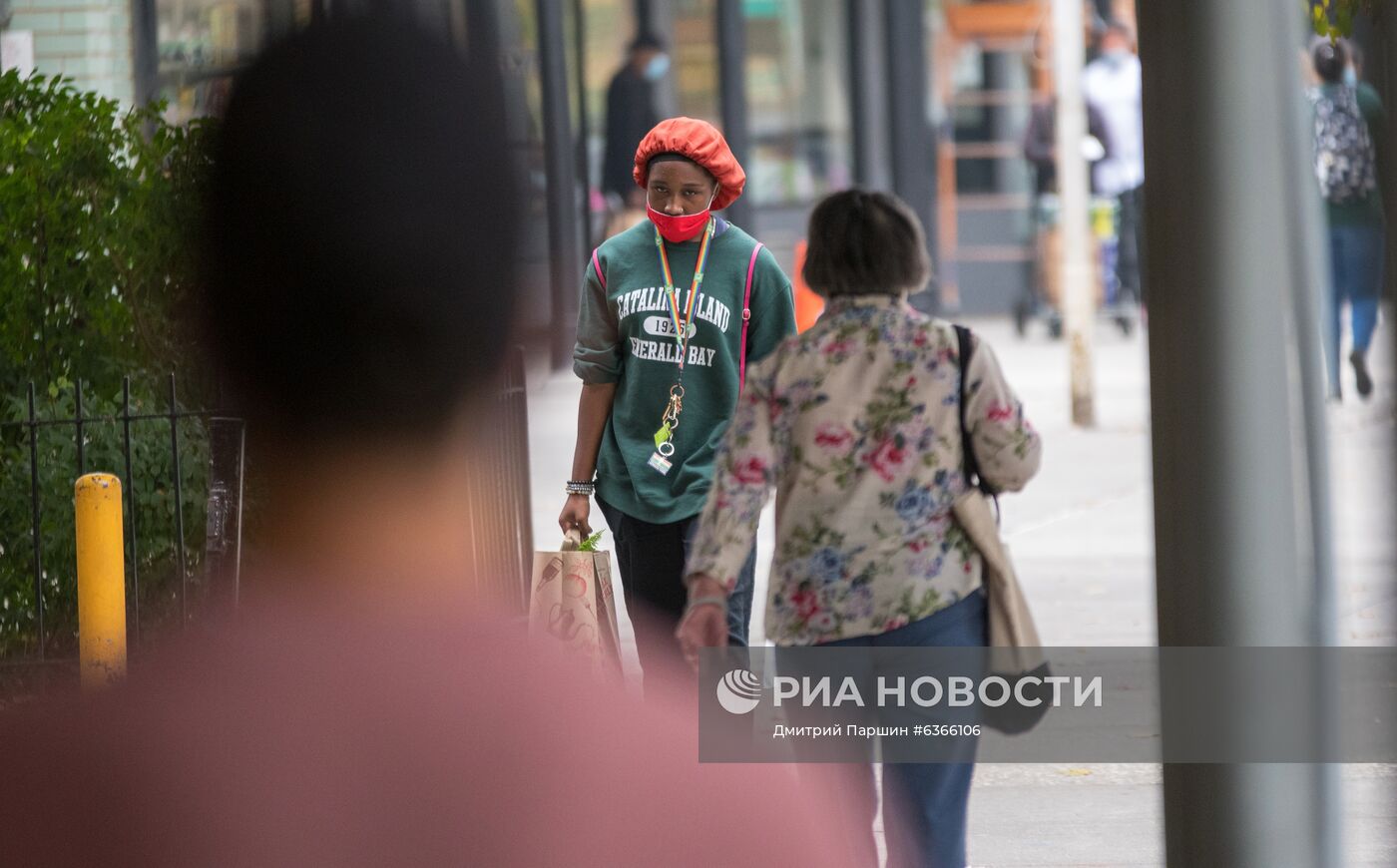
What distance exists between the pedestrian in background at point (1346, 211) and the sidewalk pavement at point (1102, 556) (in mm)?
407

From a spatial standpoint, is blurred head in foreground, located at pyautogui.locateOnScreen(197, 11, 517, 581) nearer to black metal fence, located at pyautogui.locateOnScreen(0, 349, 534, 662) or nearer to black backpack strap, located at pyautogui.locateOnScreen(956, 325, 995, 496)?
black metal fence, located at pyautogui.locateOnScreen(0, 349, 534, 662)

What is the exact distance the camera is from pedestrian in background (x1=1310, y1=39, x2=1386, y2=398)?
35.1 feet

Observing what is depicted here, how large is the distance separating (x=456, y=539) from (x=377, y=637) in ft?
1.23

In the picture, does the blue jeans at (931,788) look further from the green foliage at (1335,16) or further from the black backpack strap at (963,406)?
the green foliage at (1335,16)

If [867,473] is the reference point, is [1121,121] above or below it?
above

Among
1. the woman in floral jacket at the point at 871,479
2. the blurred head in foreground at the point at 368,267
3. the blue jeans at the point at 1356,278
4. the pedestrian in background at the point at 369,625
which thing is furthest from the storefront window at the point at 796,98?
the woman in floral jacket at the point at 871,479

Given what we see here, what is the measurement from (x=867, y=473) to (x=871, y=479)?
0.01 meters

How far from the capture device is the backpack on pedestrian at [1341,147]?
1072 centimetres

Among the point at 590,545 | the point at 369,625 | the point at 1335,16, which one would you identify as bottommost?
the point at 369,625

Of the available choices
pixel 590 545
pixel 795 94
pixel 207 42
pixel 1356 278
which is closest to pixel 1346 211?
pixel 1356 278

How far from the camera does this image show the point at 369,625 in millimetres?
5594

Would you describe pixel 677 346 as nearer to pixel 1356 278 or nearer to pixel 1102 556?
pixel 1102 556

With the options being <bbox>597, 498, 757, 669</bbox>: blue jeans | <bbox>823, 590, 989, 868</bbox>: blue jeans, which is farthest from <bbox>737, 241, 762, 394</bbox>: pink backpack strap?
<bbox>823, 590, 989, 868</bbox>: blue jeans

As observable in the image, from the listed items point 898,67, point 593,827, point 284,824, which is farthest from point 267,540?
point 898,67
